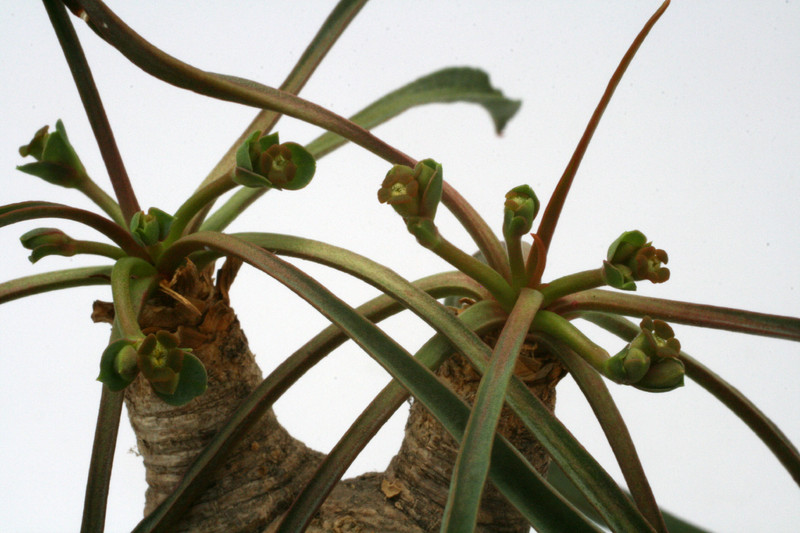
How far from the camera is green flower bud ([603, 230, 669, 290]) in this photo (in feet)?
1.91

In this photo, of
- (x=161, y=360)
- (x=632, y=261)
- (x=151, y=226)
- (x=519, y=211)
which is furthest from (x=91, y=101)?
(x=632, y=261)

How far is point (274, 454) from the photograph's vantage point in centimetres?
82

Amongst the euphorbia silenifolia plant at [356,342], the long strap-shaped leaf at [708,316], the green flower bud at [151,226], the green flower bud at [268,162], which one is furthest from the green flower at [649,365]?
the green flower bud at [151,226]

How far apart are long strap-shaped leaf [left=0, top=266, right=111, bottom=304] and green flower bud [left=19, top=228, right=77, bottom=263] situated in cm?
6

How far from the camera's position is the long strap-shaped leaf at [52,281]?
2.26ft

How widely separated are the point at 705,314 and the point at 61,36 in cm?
69

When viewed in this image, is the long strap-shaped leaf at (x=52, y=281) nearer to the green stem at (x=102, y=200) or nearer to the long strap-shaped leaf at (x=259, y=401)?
the green stem at (x=102, y=200)

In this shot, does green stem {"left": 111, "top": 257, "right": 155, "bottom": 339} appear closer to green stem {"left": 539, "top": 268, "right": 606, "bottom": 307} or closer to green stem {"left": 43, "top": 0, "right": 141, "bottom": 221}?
green stem {"left": 43, "top": 0, "right": 141, "bottom": 221}

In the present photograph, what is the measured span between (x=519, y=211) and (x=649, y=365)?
0.55ft

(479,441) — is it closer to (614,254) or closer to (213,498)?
(614,254)

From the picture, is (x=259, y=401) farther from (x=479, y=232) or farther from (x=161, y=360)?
(x=479, y=232)

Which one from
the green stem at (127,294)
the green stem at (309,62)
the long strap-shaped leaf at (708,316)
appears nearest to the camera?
the green stem at (127,294)

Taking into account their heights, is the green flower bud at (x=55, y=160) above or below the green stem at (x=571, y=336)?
above

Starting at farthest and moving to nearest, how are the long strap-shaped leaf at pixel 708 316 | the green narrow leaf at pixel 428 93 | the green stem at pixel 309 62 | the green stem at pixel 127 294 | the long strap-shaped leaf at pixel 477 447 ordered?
the green narrow leaf at pixel 428 93 < the green stem at pixel 309 62 < the long strap-shaped leaf at pixel 708 316 < the green stem at pixel 127 294 < the long strap-shaped leaf at pixel 477 447
